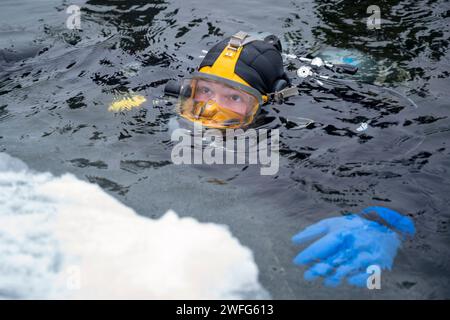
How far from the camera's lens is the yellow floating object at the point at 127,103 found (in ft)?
18.7

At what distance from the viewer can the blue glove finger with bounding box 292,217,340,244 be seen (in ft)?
12.0

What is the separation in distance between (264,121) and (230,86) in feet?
2.15

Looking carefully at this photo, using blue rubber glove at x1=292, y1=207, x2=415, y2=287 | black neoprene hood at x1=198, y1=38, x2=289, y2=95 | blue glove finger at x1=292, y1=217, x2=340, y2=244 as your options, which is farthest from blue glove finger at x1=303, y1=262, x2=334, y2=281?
black neoprene hood at x1=198, y1=38, x2=289, y2=95

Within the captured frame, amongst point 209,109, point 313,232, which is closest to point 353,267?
point 313,232

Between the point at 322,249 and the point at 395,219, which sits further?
the point at 395,219

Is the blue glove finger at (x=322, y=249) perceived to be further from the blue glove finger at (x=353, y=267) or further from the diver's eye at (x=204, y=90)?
the diver's eye at (x=204, y=90)

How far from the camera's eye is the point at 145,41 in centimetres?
768

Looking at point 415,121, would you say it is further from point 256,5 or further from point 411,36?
point 256,5

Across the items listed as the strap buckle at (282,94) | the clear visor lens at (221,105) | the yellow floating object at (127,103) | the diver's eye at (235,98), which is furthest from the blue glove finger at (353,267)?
the yellow floating object at (127,103)

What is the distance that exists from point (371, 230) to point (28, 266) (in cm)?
254

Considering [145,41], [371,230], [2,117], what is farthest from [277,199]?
[145,41]

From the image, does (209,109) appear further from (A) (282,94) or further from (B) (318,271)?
(B) (318,271)

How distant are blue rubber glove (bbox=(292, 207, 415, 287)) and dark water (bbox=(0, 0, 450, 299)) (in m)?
0.09

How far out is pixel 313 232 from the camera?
12.2 ft
